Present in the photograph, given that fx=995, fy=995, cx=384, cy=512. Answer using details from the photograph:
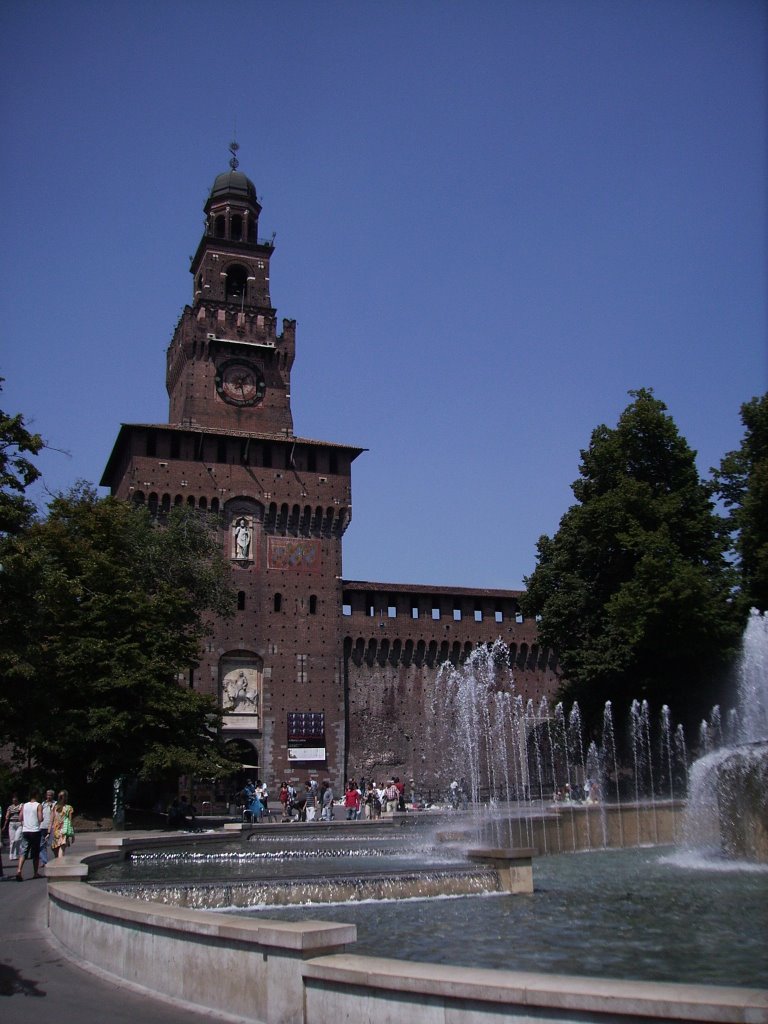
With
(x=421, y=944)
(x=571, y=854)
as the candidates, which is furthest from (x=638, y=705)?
(x=421, y=944)

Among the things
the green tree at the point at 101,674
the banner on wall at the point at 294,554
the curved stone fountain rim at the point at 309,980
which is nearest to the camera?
the curved stone fountain rim at the point at 309,980

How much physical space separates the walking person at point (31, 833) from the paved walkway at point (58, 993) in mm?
4120

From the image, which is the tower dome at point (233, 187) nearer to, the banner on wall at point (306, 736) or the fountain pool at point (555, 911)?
the banner on wall at point (306, 736)

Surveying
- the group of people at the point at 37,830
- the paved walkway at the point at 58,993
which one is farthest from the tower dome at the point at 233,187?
the paved walkway at the point at 58,993

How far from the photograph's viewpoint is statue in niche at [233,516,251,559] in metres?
38.3

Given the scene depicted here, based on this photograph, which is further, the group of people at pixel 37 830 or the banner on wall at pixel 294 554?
the banner on wall at pixel 294 554

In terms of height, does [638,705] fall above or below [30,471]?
below

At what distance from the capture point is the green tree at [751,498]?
23.1 metres

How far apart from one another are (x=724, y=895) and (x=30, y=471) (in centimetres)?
1273

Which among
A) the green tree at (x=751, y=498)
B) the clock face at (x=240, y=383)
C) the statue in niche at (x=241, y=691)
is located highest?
the clock face at (x=240, y=383)

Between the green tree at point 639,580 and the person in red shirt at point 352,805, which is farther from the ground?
the green tree at point 639,580

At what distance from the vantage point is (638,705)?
993 inches

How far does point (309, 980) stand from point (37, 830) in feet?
30.7

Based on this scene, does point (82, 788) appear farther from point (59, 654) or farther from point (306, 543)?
point (306, 543)
